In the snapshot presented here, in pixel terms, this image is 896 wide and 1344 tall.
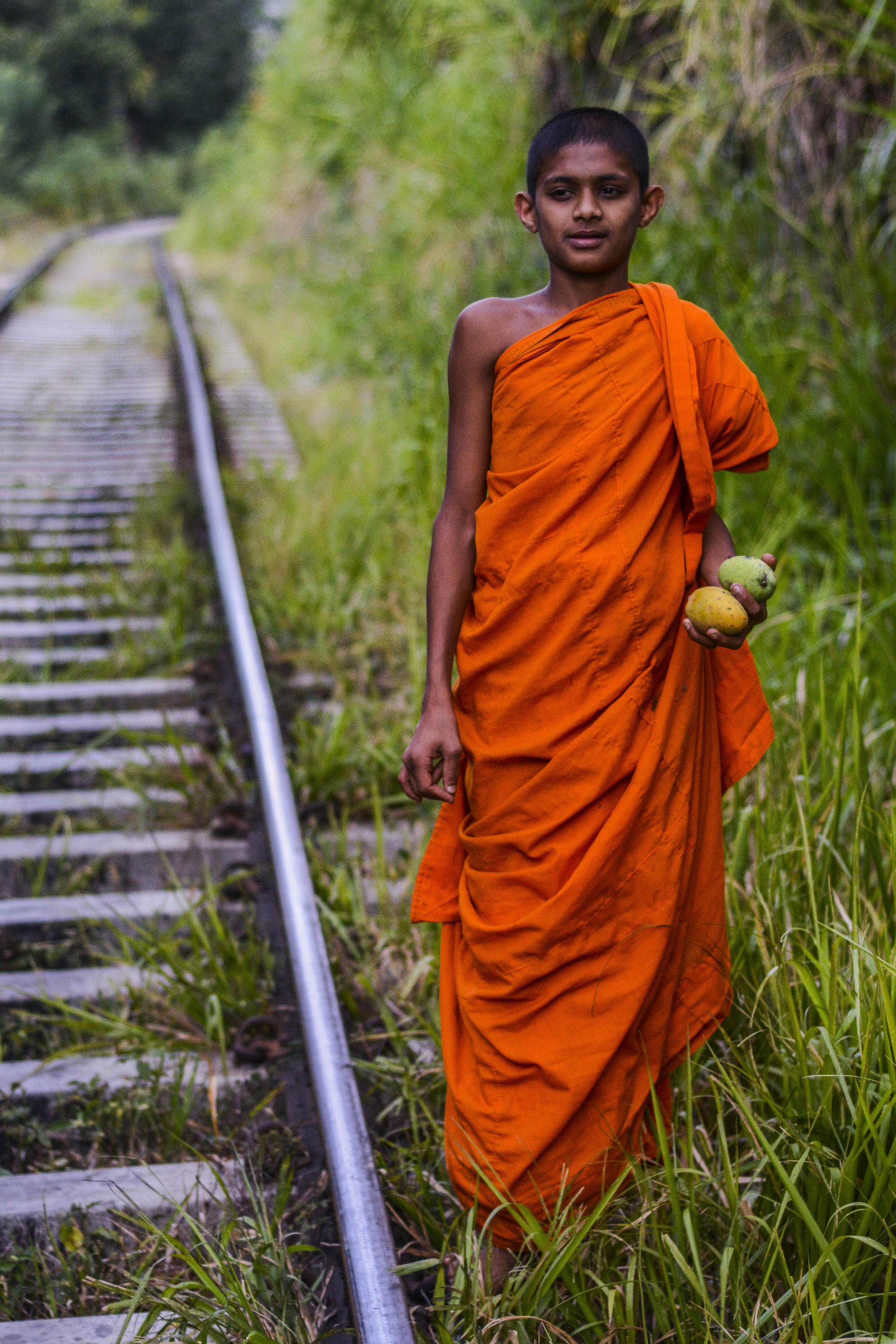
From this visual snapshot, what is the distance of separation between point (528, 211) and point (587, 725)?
78 cm

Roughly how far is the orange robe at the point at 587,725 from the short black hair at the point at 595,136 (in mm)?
183

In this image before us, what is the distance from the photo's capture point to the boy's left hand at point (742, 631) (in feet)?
5.21

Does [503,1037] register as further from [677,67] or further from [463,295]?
[463,295]

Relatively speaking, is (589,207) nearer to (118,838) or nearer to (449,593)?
(449,593)

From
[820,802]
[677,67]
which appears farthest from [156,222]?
[820,802]

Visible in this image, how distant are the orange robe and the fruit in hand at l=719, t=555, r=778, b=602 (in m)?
0.09

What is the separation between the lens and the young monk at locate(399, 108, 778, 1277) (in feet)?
5.46

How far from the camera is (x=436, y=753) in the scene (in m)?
1.84

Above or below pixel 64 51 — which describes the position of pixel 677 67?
below

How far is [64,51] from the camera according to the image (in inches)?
1340

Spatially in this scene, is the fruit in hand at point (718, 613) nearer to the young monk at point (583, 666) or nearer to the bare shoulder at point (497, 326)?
the young monk at point (583, 666)

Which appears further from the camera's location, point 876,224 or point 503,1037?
point 876,224

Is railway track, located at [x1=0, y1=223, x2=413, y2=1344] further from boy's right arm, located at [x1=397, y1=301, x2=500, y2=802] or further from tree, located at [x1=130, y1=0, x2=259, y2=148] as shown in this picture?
tree, located at [x1=130, y1=0, x2=259, y2=148]

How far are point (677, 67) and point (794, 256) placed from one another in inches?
50.9
